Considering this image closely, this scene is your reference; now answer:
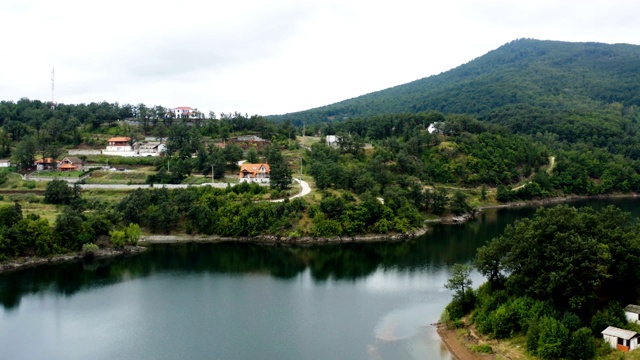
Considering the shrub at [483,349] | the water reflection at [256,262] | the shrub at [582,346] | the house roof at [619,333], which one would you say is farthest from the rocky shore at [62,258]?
the house roof at [619,333]

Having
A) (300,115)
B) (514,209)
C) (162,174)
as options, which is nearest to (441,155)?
(514,209)

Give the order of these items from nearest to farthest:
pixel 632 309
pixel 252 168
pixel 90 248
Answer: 1. pixel 632 309
2. pixel 90 248
3. pixel 252 168

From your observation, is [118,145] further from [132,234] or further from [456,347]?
[456,347]

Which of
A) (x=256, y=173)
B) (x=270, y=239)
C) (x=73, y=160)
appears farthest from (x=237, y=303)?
(x=73, y=160)

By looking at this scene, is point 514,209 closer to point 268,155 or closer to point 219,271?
point 268,155

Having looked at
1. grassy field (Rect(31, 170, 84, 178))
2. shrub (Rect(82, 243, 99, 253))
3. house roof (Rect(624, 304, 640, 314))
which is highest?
grassy field (Rect(31, 170, 84, 178))

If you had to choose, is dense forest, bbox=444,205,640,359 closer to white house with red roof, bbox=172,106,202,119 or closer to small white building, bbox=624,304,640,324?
small white building, bbox=624,304,640,324

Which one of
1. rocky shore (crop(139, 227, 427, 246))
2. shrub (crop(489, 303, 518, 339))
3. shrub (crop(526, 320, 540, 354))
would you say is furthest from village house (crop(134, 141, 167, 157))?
shrub (crop(526, 320, 540, 354))
